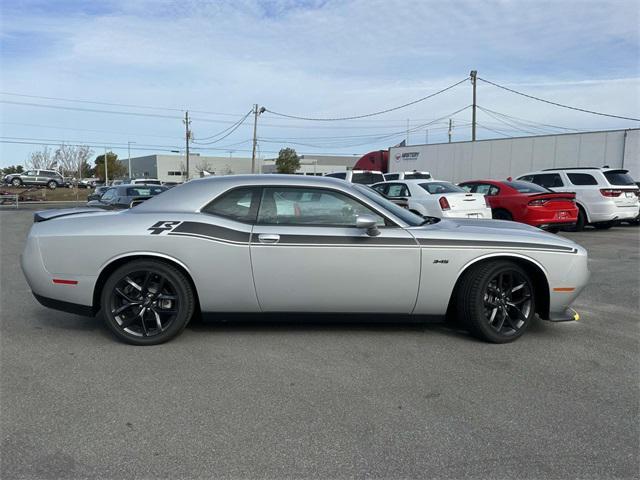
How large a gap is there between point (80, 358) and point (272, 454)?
2.20 m

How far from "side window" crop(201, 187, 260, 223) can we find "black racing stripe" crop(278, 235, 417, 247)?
40 centimetres

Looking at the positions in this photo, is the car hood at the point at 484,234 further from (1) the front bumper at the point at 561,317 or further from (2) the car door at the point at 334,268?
(1) the front bumper at the point at 561,317

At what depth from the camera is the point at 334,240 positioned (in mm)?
4336

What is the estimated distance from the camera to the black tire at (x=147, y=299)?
14.3ft

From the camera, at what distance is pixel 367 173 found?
64.7 ft

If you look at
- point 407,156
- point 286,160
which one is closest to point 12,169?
point 286,160

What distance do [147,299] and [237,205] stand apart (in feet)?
3.61

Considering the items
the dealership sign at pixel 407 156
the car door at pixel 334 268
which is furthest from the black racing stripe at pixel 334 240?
the dealership sign at pixel 407 156

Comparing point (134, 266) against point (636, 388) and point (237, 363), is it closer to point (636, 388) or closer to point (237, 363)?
point (237, 363)

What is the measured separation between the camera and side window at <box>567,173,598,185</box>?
13525 millimetres

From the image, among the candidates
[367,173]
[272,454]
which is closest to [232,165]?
[367,173]

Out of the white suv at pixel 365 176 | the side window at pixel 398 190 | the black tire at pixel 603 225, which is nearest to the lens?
the side window at pixel 398 190

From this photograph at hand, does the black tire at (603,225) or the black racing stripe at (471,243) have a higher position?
the black racing stripe at (471,243)

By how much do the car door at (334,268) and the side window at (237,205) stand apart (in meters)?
0.17
